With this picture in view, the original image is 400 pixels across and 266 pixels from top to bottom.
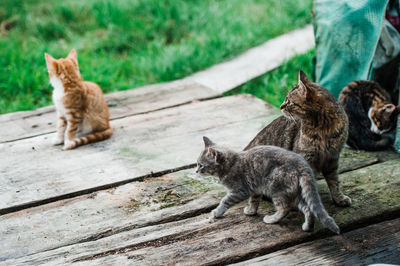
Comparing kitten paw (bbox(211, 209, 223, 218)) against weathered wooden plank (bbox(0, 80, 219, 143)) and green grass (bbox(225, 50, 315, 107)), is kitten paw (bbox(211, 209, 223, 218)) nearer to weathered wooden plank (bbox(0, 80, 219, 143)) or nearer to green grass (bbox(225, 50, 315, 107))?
weathered wooden plank (bbox(0, 80, 219, 143))

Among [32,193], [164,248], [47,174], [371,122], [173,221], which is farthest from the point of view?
[371,122]

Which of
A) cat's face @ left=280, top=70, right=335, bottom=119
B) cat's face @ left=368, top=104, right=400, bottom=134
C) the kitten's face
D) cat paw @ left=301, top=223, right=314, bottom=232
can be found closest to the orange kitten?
the kitten's face

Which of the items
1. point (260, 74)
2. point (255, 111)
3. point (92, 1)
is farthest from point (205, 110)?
point (92, 1)

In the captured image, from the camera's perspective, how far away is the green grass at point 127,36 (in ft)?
19.3

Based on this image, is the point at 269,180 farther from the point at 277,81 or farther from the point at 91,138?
the point at 277,81

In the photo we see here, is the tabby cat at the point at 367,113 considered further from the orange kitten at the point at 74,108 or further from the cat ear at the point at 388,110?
the orange kitten at the point at 74,108

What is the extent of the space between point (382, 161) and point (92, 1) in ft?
19.9

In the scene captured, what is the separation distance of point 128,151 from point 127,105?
106 centimetres

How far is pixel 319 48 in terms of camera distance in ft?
14.4

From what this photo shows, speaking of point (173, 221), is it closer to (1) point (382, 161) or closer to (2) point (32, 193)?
(2) point (32, 193)

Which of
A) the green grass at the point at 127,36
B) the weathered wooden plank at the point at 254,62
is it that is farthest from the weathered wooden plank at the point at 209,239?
the green grass at the point at 127,36

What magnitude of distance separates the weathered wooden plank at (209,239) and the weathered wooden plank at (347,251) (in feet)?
0.21

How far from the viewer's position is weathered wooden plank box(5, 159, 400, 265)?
2395mm

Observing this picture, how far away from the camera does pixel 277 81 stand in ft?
17.7
